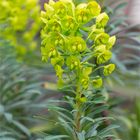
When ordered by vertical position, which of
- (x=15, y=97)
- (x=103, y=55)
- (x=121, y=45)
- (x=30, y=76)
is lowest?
(x=103, y=55)

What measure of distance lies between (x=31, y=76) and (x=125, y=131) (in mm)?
664

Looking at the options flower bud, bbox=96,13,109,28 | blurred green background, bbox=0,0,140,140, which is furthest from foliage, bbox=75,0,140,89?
flower bud, bbox=96,13,109,28

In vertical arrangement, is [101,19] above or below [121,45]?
below

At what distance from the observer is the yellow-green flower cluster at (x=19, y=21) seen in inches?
100

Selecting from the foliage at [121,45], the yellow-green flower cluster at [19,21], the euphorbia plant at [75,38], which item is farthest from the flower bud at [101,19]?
the yellow-green flower cluster at [19,21]

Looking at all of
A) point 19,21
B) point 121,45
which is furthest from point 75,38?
point 19,21

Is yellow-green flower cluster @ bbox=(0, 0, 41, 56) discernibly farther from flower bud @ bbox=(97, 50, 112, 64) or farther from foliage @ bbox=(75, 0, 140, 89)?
flower bud @ bbox=(97, 50, 112, 64)

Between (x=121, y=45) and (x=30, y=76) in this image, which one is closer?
(x=121, y=45)

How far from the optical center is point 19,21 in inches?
108

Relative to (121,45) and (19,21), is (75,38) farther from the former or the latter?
(19,21)

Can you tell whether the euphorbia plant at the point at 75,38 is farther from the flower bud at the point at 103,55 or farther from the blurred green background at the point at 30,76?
the blurred green background at the point at 30,76

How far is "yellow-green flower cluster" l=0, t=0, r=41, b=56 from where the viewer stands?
8.34 feet

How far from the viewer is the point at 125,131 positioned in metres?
2.74

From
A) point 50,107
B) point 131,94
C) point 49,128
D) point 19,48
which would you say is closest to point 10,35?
point 19,48
